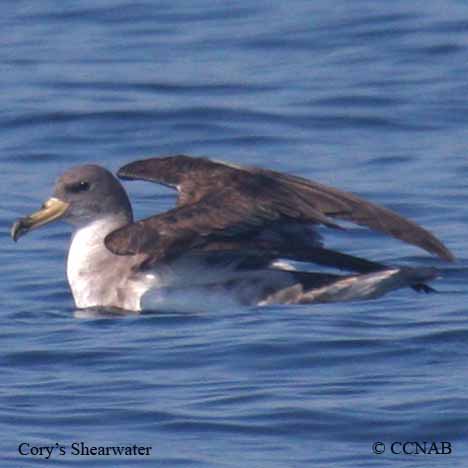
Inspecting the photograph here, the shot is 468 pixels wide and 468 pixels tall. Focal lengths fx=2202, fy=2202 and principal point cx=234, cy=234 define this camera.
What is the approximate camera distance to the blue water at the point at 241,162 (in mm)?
9461

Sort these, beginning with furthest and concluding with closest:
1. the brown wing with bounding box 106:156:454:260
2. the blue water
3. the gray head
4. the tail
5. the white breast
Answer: the gray head → the white breast → the tail → the brown wing with bounding box 106:156:454:260 → the blue water

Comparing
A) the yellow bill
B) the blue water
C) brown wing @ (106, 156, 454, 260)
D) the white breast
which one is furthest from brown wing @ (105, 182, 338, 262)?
the yellow bill

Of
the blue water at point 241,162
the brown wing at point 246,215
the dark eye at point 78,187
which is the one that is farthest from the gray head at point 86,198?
the brown wing at point 246,215

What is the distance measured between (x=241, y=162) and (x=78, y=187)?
3.53m

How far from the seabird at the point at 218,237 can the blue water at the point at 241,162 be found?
0.78 ft

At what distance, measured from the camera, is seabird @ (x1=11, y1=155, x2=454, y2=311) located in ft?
38.9

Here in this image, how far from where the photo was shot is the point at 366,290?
39.8 ft

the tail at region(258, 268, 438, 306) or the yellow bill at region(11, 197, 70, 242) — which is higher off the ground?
the yellow bill at region(11, 197, 70, 242)

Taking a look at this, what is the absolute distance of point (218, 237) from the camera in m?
12.2

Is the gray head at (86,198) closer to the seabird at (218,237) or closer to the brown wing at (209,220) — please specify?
the seabird at (218,237)

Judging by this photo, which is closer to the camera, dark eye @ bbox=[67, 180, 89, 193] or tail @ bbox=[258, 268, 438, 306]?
tail @ bbox=[258, 268, 438, 306]

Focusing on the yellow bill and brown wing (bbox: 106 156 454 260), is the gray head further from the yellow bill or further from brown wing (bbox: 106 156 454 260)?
brown wing (bbox: 106 156 454 260)

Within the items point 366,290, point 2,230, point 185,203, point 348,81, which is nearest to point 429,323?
point 366,290

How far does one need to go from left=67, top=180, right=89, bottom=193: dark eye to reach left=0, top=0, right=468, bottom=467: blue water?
59 centimetres
